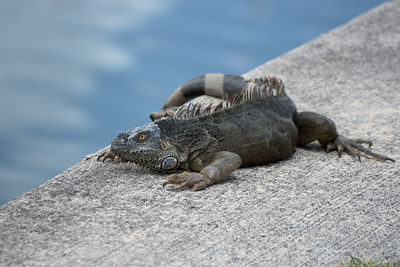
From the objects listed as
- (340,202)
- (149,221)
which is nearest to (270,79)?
(340,202)

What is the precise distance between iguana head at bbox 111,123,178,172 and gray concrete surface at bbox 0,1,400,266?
0.19 meters

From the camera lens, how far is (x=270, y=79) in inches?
226

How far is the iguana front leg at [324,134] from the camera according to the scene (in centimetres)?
569

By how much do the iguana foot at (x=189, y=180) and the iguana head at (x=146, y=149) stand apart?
25cm

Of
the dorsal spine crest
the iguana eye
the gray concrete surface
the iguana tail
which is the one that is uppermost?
the iguana tail

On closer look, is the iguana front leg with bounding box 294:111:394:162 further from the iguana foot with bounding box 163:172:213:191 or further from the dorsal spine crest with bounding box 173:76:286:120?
the iguana foot with bounding box 163:172:213:191

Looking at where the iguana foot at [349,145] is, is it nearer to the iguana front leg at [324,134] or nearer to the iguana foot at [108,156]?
the iguana front leg at [324,134]

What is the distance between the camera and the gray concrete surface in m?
3.68

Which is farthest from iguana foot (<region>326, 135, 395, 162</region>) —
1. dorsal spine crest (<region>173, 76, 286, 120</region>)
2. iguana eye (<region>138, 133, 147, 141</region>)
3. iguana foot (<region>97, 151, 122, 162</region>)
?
iguana foot (<region>97, 151, 122, 162</region>)

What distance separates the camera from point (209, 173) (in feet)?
15.2

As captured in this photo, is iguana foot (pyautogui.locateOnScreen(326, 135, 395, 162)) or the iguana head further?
iguana foot (pyautogui.locateOnScreen(326, 135, 395, 162))

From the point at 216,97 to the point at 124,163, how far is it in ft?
6.88

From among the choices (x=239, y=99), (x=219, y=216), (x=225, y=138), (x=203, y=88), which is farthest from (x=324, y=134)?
(x=219, y=216)

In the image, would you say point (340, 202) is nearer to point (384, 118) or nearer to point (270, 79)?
point (270, 79)
